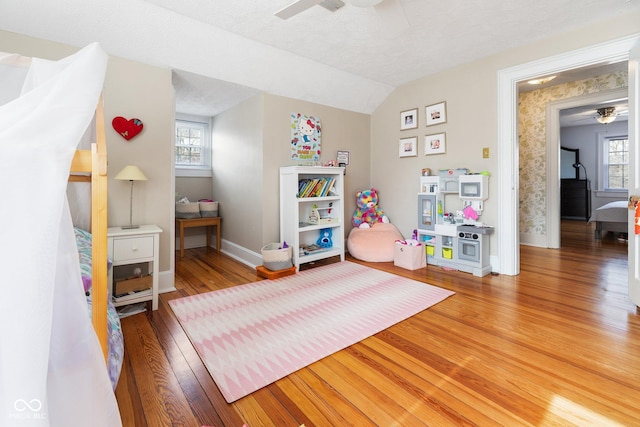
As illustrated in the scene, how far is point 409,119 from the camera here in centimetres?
388

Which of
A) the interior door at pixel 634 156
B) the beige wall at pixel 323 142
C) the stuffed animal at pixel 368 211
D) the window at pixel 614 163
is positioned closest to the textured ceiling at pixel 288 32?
the beige wall at pixel 323 142

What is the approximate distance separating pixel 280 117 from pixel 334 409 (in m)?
2.97

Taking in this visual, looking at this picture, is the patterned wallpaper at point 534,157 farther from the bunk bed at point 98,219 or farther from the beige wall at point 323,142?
the bunk bed at point 98,219

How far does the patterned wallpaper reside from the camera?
171 inches

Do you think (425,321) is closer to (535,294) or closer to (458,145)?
(535,294)

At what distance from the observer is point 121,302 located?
2148 mm

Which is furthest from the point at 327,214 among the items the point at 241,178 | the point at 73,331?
the point at 73,331

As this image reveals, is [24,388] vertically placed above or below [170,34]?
below

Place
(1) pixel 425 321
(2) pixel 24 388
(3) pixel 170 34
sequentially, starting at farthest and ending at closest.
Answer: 1. (3) pixel 170 34
2. (1) pixel 425 321
3. (2) pixel 24 388

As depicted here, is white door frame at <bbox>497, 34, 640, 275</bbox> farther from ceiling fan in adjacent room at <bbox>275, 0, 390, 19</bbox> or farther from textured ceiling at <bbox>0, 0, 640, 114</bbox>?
ceiling fan in adjacent room at <bbox>275, 0, 390, 19</bbox>

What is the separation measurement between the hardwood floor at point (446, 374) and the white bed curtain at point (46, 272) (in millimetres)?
608

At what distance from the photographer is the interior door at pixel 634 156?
2202 millimetres

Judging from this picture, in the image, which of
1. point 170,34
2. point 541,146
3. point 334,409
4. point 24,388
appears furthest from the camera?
point 541,146

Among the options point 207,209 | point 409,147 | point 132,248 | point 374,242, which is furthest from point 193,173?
point 409,147
